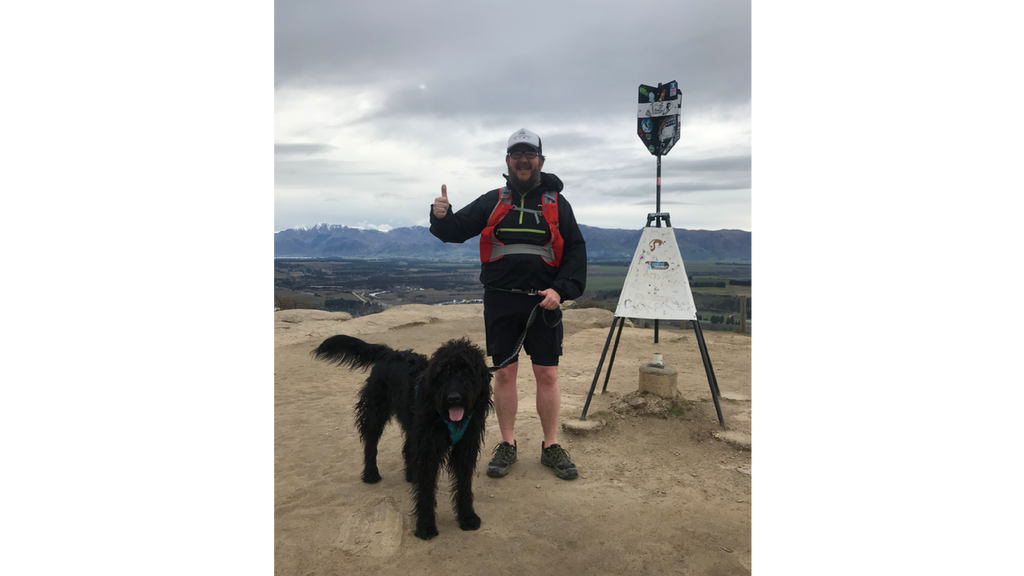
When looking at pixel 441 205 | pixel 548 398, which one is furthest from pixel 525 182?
pixel 548 398

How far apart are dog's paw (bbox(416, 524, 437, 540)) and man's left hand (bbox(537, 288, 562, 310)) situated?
5.53ft

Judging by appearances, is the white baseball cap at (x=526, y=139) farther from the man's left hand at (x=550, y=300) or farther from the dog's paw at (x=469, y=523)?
the dog's paw at (x=469, y=523)

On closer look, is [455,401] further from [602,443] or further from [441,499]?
[602,443]

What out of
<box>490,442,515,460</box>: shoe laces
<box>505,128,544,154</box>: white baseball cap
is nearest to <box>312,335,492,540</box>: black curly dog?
<box>490,442,515,460</box>: shoe laces

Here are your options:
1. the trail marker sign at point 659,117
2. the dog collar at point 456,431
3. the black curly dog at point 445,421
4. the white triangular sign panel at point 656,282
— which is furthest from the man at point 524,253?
the trail marker sign at point 659,117

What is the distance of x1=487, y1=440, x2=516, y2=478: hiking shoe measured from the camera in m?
3.98

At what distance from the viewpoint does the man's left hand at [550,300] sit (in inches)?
145

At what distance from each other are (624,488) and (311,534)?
7.41 ft

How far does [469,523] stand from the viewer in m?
3.17

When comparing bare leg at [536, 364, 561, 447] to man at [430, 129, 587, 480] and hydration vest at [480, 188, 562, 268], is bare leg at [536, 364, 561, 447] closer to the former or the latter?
man at [430, 129, 587, 480]

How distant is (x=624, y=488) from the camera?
380 cm

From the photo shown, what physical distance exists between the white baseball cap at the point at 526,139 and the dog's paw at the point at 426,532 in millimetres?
2782

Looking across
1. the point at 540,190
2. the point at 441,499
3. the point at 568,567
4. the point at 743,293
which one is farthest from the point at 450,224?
the point at 743,293

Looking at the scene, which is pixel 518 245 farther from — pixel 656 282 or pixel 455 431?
pixel 656 282
